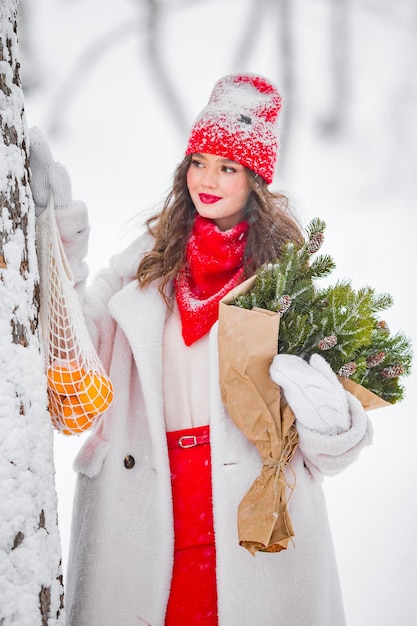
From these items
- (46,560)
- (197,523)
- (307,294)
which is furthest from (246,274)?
(46,560)

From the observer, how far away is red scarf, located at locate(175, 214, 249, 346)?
67.4 inches

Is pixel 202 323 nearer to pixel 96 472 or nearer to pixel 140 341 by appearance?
pixel 140 341

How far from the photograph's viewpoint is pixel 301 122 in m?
2.71

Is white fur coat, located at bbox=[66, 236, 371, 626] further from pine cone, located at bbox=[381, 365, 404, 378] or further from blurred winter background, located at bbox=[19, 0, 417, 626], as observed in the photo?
blurred winter background, located at bbox=[19, 0, 417, 626]

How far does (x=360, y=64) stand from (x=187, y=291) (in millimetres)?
1456

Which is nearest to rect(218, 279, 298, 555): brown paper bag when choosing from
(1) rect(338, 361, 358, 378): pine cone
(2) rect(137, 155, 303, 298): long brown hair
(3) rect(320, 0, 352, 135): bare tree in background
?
(1) rect(338, 361, 358, 378): pine cone

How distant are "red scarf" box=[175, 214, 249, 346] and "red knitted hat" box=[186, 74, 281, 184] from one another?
0.18 meters

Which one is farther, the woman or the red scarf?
the red scarf

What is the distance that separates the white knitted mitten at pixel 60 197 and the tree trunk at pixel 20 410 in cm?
8

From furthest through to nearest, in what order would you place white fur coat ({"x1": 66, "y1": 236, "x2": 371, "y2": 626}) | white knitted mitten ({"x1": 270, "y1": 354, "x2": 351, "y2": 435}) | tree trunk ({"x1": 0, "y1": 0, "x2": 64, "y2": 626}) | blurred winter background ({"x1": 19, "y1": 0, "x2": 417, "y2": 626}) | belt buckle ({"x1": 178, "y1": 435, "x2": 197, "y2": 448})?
blurred winter background ({"x1": 19, "y1": 0, "x2": 417, "y2": 626}), belt buckle ({"x1": 178, "y1": 435, "x2": 197, "y2": 448}), white fur coat ({"x1": 66, "y1": 236, "x2": 371, "y2": 626}), white knitted mitten ({"x1": 270, "y1": 354, "x2": 351, "y2": 435}), tree trunk ({"x1": 0, "y1": 0, "x2": 64, "y2": 626})

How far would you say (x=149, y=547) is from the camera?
64.8 inches

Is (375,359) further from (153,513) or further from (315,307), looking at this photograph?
(153,513)

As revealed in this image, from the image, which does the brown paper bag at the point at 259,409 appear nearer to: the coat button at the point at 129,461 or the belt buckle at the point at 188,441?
the belt buckle at the point at 188,441

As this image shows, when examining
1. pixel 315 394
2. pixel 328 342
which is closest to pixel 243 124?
pixel 328 342
